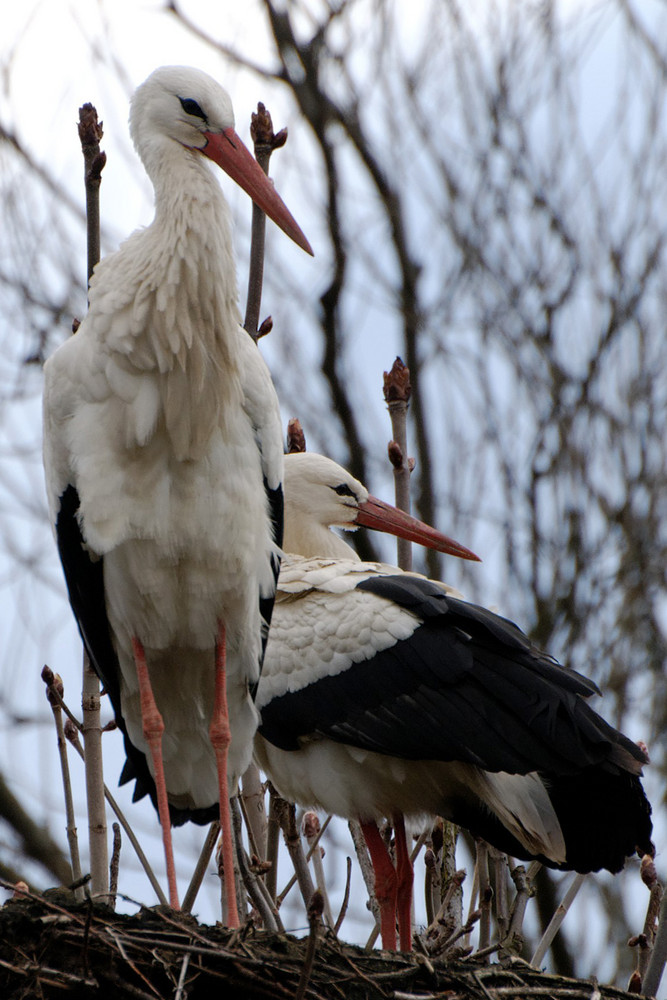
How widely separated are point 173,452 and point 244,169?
3.02ft

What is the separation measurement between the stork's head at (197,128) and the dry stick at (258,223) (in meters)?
0.15

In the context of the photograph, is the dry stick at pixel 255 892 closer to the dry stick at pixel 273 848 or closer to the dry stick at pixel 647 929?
the dry stick at pixel 273 848

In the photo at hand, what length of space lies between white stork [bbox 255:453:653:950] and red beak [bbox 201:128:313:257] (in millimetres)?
1424

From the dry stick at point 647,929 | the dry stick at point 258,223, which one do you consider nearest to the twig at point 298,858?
the dry stick at point 647,929

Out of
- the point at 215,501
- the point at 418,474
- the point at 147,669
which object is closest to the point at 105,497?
the point at 215,501

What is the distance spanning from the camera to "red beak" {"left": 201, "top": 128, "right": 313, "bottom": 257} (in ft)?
13.7

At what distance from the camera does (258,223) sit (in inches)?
173

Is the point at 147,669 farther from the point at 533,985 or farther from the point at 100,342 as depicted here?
the point at 533,985

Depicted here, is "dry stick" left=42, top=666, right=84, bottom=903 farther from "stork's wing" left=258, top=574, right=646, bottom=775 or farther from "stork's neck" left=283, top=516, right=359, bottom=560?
"stork's neck" left=283, top=516, right=359, bottom=560

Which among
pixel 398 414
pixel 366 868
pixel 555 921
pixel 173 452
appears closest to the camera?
pixel 173 452

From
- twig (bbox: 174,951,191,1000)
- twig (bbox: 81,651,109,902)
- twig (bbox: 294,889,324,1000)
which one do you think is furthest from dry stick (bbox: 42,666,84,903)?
twig (bbox: 294,889,324,1000)

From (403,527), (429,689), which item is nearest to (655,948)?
(429,689)

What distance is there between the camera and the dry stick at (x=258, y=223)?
14.4 feet

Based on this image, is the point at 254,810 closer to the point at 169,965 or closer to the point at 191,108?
the point at 169,965
